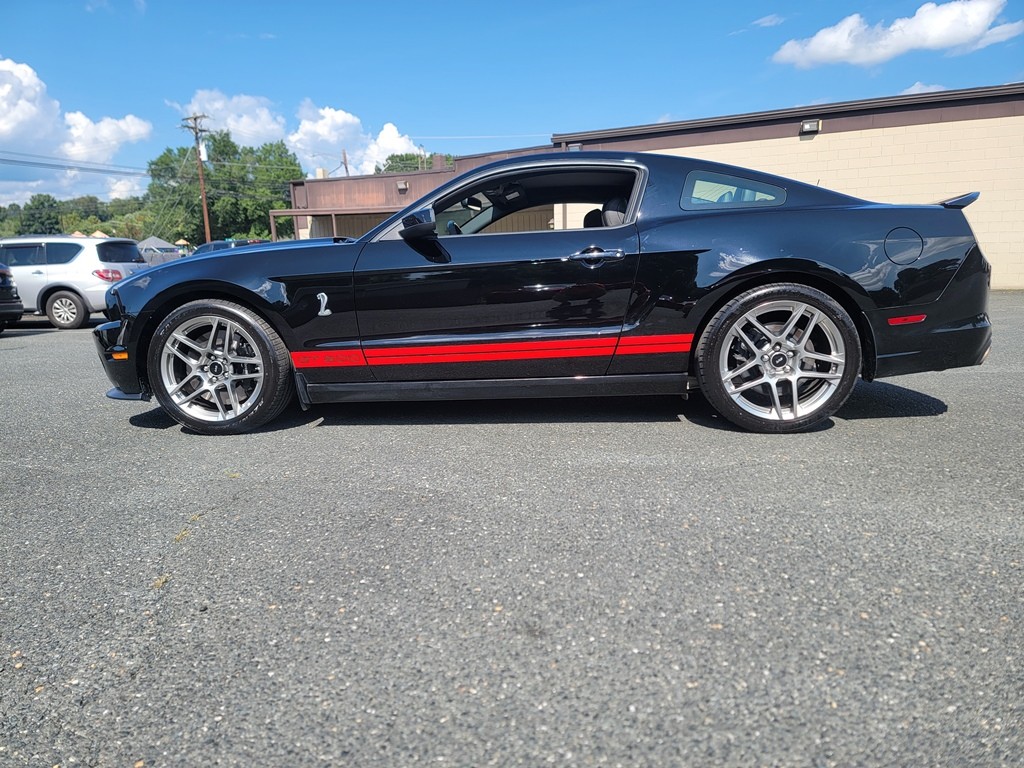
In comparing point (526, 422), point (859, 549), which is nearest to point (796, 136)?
point (526, 422)

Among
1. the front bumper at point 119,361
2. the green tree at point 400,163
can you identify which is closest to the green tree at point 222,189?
the green tree at point 400,163

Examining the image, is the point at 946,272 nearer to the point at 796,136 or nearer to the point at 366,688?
the point at 366,688

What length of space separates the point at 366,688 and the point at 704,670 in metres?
0.83

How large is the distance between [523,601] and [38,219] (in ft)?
477

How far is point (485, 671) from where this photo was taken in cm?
159

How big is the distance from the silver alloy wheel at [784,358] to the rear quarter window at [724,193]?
58 cm

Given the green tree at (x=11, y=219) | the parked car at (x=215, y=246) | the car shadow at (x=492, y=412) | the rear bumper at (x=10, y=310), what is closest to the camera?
the car shadow at (x=492, y=412)

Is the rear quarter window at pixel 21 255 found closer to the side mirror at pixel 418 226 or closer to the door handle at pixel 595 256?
the side mirror at pixel 418 226

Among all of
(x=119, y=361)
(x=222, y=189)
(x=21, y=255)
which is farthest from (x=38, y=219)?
(x=119, y=361)

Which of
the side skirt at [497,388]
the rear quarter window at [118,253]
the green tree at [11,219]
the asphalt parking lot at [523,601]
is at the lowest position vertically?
the asphalt parking lot at [523,601]

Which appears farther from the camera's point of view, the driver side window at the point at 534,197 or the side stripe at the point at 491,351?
the driver side window at the point at 534,197

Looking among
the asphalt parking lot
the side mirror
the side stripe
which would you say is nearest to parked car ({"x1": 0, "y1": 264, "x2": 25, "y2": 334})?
the asphalt parking lot

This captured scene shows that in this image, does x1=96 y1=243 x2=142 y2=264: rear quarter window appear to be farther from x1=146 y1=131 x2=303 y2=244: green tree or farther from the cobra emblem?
x1=146 y1=131 x2=303 y2=244: green tree

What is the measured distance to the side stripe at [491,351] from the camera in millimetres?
3445
